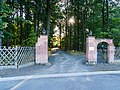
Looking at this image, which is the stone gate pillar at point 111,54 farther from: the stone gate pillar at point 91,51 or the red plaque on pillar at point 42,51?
the red plaque on pillar at point 42,51

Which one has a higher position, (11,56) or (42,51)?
(42,51)

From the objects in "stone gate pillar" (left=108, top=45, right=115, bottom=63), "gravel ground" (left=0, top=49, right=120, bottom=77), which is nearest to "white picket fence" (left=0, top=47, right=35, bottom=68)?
"gravel ground" (left=0, top=49, right=120, bottom=77)

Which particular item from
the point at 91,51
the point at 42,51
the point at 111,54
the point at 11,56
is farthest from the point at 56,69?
the point at 111,54

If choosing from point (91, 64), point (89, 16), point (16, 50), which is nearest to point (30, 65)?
point (16, 50)

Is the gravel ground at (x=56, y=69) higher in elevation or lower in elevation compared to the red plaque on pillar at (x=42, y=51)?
lower

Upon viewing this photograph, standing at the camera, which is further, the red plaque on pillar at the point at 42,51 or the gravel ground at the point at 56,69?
the red plaque on pillar at the point at 42,51

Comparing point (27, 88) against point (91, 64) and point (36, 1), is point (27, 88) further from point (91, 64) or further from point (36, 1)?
point (36, 1)

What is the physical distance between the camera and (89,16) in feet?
134

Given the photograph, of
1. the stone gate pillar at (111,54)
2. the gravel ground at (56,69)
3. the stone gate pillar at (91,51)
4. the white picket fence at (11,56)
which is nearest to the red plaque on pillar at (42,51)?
the gravel ground at (56,69)

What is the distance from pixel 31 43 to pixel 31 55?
7312mm

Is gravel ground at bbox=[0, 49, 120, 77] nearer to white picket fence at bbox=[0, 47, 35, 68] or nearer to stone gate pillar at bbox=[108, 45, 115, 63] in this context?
white picket fence at bbox=[0, 47, 35, 68]

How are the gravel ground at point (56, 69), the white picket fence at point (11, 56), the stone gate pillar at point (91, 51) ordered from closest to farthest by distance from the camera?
the gravel ground at point (56, 69)
the white picket fence at point (11, 56)
the stone gate pillar at point (91, 51)

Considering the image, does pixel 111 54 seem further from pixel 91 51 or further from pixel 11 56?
pixel 11 56

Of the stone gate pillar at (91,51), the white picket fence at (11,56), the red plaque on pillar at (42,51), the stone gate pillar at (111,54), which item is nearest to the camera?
the white picket fence at (11,56)
